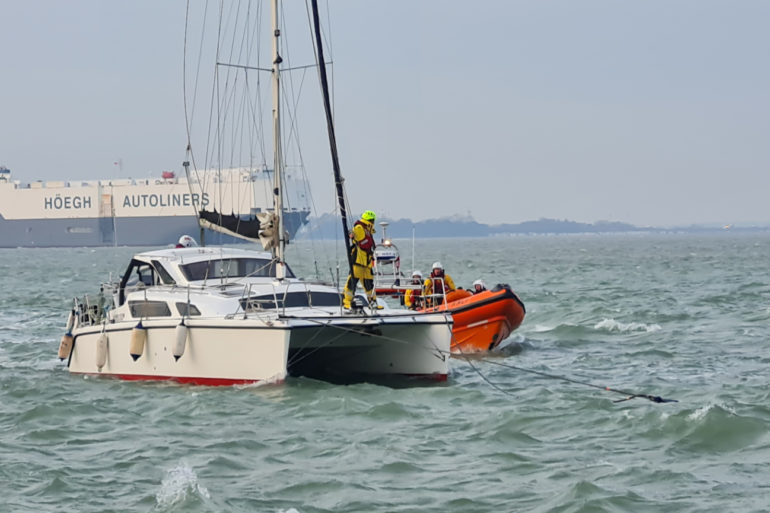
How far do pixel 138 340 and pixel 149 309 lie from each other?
0.75m

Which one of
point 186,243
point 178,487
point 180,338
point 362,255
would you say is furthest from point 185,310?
point 178,487

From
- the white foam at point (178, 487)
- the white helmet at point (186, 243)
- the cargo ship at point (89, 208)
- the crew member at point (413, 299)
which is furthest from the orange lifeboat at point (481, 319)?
the cargo ship at point (89, 208)

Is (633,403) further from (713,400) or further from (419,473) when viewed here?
(419,473)

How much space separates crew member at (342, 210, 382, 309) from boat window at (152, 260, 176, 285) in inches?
124

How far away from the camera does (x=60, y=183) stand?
160875 millimetres

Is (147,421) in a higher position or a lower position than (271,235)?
lower

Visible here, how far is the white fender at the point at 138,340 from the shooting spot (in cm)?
1583

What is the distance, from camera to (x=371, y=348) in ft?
52.7

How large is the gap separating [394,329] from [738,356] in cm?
656

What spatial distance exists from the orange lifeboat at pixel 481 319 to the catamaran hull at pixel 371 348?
10.2 ft

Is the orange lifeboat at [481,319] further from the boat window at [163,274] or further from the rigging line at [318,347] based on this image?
the boat window at [163,274]

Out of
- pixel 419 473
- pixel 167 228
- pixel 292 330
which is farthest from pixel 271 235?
pixel 167 228

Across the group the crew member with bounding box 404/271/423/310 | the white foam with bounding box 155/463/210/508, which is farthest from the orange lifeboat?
the white foam with bounding box 155/463/210/508

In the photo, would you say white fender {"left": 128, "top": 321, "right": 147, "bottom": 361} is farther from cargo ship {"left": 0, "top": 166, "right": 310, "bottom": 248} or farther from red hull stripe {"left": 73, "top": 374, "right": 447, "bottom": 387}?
cargo ship {"left": 0, "top": 166, "right": 310, "bottom": 248}
